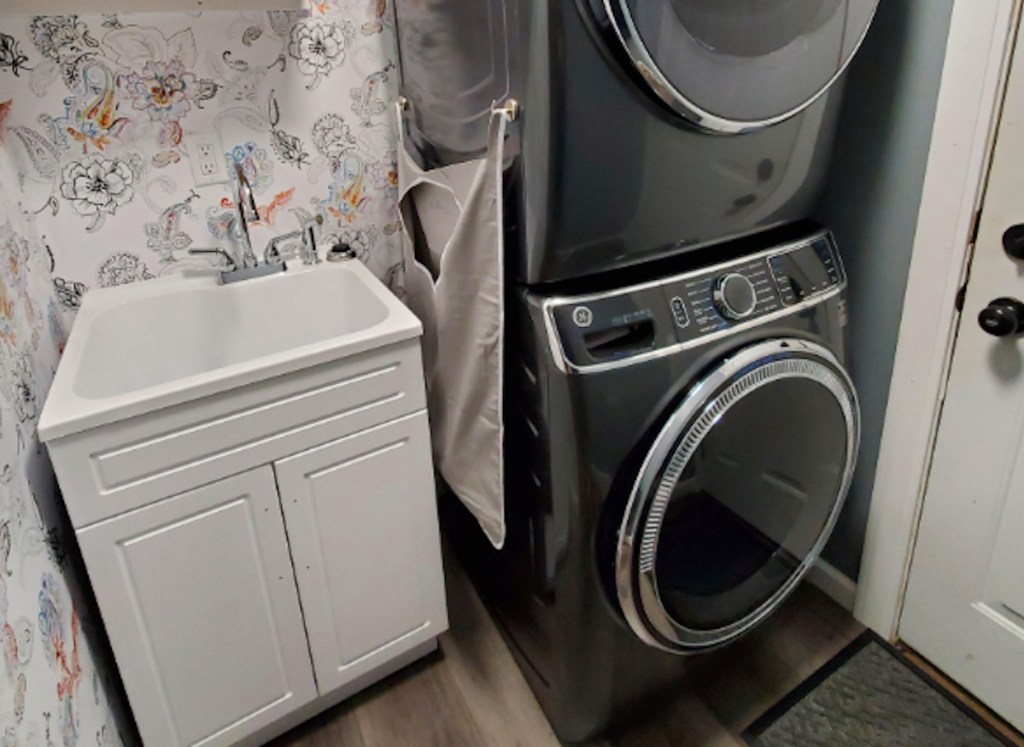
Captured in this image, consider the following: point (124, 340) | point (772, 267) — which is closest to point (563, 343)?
point (772, 267)

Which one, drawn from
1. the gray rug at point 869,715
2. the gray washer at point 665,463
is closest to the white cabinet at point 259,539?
the gray washer at point 665,463

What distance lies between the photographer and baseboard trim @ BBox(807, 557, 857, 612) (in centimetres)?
172

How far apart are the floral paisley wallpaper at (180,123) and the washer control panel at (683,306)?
35.9 inches

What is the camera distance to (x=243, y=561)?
1.24m

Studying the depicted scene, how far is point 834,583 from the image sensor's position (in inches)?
69.0

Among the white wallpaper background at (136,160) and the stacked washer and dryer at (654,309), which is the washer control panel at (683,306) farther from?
the white wallpaper background at (136,160)

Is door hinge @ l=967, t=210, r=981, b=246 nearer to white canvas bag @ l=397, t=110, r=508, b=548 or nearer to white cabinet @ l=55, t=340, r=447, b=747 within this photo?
white canvas bag @ l=397, t=110, r=508, b=548

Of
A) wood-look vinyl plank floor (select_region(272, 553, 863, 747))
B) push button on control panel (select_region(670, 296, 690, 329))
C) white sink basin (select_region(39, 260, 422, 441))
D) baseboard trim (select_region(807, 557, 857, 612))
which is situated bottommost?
wood-look vinyl plank floor (select_region(272, 553, 863, 747))

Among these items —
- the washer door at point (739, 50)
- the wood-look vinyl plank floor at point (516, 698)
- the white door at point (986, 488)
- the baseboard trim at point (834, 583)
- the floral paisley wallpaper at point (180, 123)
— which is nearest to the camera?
the washer door at point (739, 50)

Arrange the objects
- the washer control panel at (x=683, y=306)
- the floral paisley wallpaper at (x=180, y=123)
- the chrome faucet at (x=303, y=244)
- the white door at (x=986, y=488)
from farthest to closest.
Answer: the chrome faucet at (x=303, y=244) < the floral paisley wallpaper at (x=180, y=123) < the white door at (x=986, y=488) < the washer control panel at (x=683, y=306)

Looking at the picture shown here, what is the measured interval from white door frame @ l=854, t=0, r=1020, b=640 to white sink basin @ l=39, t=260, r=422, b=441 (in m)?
1.02

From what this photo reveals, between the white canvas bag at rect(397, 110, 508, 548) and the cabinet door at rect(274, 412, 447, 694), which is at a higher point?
the white canvas bag at rect(397, 110, 508, 548)

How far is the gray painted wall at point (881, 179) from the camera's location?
1249mm

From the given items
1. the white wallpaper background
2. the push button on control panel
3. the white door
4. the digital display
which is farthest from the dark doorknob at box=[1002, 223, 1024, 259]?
the white wallpaper background
